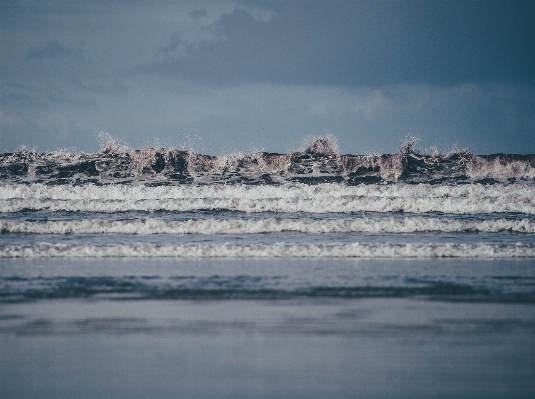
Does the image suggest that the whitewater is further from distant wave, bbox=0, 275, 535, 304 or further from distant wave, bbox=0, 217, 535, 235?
distant wave, bbox=0, 275, 535, 304

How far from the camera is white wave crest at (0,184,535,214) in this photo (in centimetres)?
1927

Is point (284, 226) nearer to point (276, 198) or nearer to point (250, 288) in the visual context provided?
point (276, 198)

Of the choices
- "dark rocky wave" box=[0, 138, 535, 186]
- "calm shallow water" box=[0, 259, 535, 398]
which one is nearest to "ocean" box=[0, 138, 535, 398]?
"calm shallow water" box=[0, 259, 535, 398]

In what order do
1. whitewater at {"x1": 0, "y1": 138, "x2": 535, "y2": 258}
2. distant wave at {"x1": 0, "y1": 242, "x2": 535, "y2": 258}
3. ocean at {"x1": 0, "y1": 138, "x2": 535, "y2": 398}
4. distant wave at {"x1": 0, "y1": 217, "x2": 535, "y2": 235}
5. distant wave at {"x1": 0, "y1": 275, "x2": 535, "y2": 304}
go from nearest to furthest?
1. ocean at {"x1": 0, "y1": 138, "x2": 535, "y2": 398}
2. distant wave at {"x1": 0, "y1": 275, "x2": 535, "y2": 304}
3. distant wave at {"x1": 0, "y1": 242, "x2": 535, "y2": 258}
4. whitewater at {"x1": 0, "y1": 138, "x2": 535, "y2": 258}
5. distant wave at {"x1": 0, "y1": 217, "x2": 535, "y2": 235}

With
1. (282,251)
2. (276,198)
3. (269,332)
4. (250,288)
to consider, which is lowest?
(269,332)

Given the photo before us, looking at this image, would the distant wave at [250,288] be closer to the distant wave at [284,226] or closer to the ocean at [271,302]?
the ocean at [271,302]

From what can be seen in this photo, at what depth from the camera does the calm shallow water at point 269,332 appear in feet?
17.2

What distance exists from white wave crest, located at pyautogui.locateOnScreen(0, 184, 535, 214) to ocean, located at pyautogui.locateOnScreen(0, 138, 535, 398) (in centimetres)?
9

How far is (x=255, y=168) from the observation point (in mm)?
27000

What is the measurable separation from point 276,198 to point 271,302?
12820 mm

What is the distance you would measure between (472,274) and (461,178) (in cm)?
1621

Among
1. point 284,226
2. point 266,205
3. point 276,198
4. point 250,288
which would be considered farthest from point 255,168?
point 250,288

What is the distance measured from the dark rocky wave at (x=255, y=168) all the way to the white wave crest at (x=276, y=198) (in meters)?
1.74

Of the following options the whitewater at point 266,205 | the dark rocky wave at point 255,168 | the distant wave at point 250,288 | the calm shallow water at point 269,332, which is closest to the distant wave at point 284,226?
the whitewater at point 266,205
